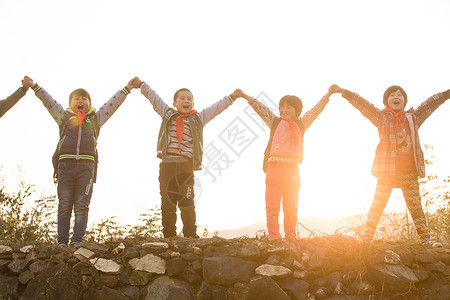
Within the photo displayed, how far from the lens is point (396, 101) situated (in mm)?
5301

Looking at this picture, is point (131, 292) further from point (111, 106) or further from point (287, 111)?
point (287, 111)

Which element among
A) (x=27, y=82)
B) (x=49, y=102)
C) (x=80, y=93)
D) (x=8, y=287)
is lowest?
(x=8, y=287)

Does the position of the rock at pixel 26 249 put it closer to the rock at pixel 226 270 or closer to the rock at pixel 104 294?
the rock at pixel 104 294

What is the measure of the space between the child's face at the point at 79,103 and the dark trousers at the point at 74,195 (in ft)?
2.54

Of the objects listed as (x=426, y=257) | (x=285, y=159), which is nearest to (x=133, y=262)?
(x=285, y=159)

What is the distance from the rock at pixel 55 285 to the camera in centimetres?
420

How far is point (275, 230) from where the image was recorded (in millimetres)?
4953

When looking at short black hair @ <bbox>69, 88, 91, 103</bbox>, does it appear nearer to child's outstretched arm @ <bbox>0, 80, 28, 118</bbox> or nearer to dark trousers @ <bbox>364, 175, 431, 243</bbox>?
child's outstretched arm @ <bbox>0, 80, 28, 118</bbox>

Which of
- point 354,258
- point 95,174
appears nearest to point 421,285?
point 354,258

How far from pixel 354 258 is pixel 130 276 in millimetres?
2593

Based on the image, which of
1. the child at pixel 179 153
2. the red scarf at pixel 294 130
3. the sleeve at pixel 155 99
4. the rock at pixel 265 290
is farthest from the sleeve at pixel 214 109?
the rock at pixel 265 290

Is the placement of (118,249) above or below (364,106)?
below

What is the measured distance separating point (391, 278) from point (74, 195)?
13.0 feet

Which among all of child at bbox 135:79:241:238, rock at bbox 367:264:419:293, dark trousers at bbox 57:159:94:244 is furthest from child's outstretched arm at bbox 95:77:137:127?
rock at bbox 367:264:419:293
